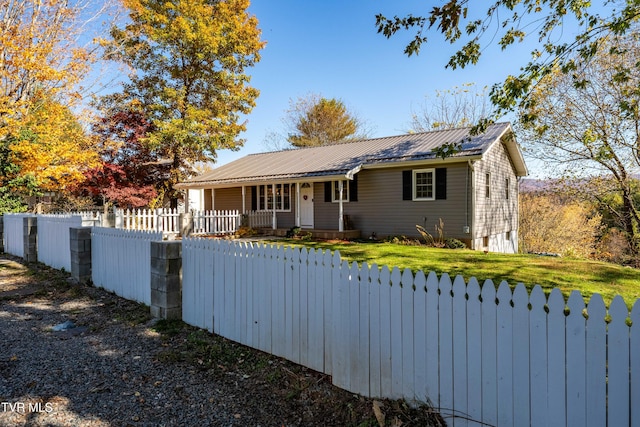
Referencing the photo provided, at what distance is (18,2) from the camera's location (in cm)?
1195

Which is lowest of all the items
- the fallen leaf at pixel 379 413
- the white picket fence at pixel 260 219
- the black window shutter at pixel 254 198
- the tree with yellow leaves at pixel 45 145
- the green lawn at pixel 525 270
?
the fallen leaf at pixel 379 413

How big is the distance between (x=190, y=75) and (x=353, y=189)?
13359 mm

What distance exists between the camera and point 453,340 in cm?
282

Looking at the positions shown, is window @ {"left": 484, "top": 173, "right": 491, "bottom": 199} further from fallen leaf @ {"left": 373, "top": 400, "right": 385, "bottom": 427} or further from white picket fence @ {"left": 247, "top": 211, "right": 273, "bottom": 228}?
fallen leaf @ {"left": 373, "top": 400, "right": 385, "bottom": 427}

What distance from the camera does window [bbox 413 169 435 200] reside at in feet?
47.3

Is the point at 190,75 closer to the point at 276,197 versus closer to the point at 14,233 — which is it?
the point at 276,197

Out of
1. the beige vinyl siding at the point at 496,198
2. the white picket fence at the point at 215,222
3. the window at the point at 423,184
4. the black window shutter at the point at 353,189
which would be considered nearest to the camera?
the beige vinyl siding at the point at 496,198

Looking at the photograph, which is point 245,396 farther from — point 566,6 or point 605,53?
point 605,53

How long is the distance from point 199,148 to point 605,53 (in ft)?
65.8

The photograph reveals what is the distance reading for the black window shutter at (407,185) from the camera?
48.5ft

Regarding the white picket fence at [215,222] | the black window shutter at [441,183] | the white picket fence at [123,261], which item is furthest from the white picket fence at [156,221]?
the black window shutter at [441,183]

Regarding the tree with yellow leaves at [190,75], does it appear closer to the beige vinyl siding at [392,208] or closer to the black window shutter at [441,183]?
the beige vinyl siding at [392,208]

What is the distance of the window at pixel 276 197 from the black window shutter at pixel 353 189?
355 cm

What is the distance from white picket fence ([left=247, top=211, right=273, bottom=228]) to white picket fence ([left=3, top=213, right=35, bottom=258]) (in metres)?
9.31
